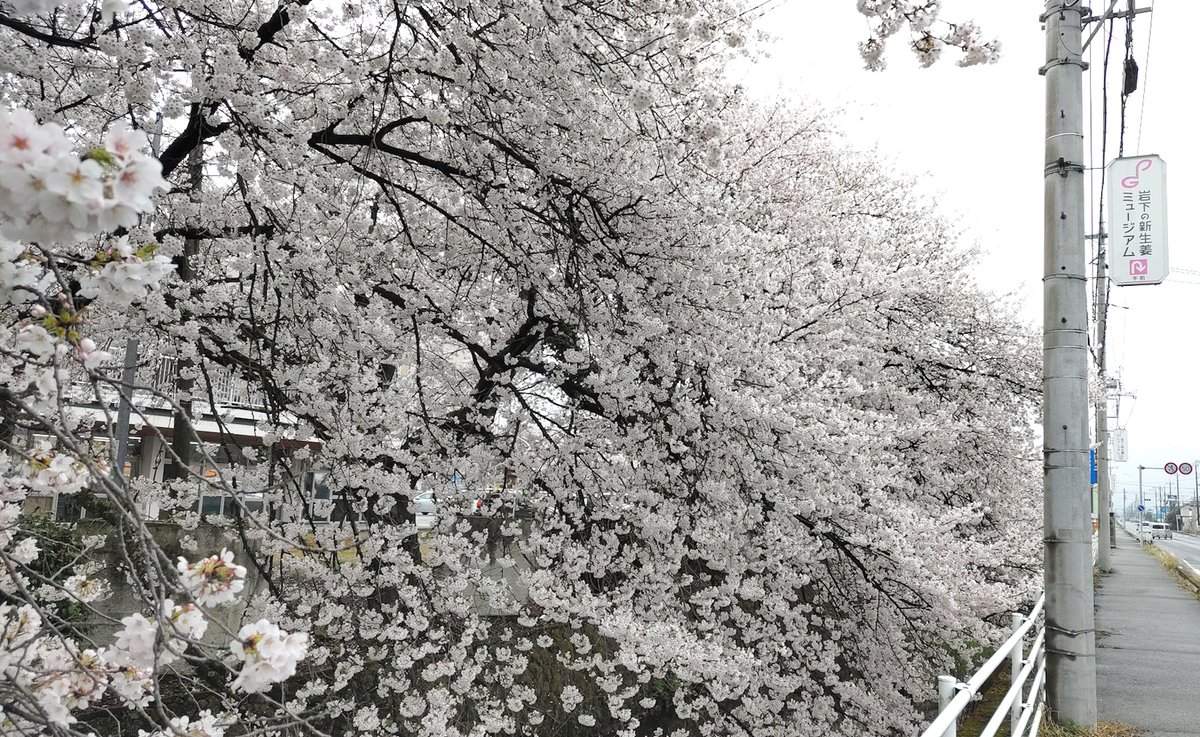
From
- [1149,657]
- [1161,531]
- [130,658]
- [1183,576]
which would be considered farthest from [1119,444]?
[1161,531]

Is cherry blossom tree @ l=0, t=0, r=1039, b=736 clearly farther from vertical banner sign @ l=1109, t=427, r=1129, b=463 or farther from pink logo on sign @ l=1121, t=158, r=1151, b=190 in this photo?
vertical banner sign @ l=1109, t=427, r=1129, b=463

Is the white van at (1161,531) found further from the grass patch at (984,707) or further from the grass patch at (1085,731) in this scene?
the grass patch at (1085,731)

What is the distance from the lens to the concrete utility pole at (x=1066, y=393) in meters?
5.31

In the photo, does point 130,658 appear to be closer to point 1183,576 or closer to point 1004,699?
point 1004,699

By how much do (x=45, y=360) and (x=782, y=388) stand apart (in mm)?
4349

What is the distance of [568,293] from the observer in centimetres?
530

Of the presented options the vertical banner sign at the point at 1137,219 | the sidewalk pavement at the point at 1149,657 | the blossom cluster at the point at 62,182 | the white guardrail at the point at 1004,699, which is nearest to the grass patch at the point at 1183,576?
the sidewalk pavement at the point at 1149,657

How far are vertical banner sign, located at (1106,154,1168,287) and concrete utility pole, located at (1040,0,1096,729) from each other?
125 inches

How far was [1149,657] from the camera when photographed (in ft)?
29.2

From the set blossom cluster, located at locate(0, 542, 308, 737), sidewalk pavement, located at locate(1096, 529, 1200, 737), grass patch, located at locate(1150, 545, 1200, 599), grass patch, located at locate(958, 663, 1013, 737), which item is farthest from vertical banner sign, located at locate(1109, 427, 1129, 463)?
blossom cluster, located at locate(0, 542, 308, 737)

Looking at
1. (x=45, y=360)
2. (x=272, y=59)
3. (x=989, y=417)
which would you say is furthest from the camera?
(x=989, y=417)

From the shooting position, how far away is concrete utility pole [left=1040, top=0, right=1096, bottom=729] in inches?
209

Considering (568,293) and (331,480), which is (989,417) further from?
(331,480)

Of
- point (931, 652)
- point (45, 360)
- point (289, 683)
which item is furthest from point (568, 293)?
point (931, 652)
